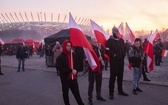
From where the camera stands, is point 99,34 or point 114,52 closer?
point 114,52

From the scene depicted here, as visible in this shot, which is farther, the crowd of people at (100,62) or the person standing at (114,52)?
the person standing at (114,52)

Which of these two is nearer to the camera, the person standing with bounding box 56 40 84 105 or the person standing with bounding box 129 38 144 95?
the person standing with bounding box 56 40 84 105

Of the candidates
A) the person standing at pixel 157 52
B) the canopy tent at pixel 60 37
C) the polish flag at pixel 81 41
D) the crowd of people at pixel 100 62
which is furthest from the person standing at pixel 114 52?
the person standing at pixel 157 52

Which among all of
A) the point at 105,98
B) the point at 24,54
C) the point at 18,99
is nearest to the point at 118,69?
the point at 105,98

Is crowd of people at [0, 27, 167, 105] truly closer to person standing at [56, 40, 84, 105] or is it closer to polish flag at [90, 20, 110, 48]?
person standing at [56, 40, 84, 105]

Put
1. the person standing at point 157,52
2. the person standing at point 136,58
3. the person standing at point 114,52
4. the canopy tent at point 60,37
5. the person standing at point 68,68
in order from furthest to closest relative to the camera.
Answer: the person standing at point 157,52
the canopy tent at point 60,37
the person standing at point 136,58
the person standing at point 114,52
the person standing at point 68,68

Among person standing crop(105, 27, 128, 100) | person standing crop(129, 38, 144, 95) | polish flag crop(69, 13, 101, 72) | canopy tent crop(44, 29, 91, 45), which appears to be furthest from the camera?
canopy tent crop(44, 29, 91, 45)

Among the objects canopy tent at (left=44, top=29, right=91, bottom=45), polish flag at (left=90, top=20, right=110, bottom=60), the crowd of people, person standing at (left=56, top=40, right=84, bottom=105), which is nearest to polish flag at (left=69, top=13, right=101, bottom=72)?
the crowd of people

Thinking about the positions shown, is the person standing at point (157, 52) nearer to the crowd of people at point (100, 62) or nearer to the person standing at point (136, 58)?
the crowd of people at point (100, 62)

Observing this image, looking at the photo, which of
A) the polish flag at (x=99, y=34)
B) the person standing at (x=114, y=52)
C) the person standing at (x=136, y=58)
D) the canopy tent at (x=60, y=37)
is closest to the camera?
the person standing at (x=114, y=52)

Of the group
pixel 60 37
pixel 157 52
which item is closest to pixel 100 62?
pixel 60 37

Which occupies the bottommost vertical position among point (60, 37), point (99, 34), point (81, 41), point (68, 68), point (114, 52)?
point (68, 68)

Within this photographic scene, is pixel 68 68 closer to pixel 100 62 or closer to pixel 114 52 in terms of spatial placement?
pixel 100 62

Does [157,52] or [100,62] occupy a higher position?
[157,52]
